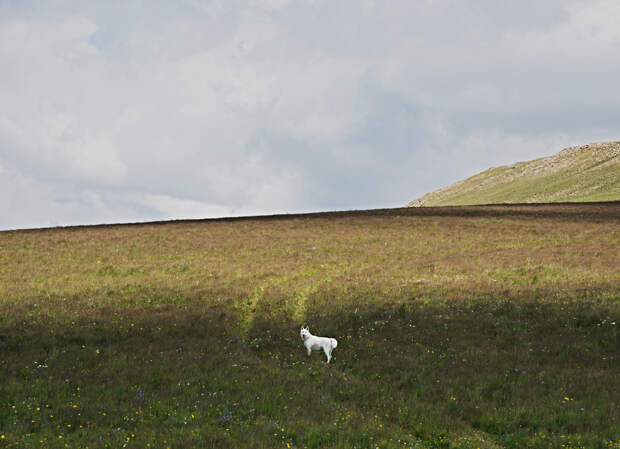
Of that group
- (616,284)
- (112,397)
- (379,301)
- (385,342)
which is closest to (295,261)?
(379,301)

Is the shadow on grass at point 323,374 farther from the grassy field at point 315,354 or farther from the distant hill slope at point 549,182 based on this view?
the distant hill slope at point 549,182

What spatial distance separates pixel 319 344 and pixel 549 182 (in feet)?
448

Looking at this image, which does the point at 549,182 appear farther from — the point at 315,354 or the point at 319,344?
the point at 319,344

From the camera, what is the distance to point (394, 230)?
47.3 metres

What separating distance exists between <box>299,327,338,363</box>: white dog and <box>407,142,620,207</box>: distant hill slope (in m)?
99.7

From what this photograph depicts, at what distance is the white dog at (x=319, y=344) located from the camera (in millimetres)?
17094

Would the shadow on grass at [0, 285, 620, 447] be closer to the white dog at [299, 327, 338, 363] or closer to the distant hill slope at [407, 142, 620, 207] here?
the white dog at [299, 327, 338, 363]

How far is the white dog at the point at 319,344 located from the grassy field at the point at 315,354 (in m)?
0.56

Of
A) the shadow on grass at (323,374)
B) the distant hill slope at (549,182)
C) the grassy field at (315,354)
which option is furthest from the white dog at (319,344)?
the distant hill slope at (549,182)

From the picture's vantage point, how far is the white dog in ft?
56.1

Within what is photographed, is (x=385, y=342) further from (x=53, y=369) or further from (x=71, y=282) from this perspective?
(x=71, y=282)

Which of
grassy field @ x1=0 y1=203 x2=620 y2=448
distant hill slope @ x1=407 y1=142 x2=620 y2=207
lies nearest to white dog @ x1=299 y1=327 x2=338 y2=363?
grassy field @ x1=0 y1=203 x2=620 y2=448

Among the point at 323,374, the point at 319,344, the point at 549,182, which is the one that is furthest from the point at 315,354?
the point at 549,182

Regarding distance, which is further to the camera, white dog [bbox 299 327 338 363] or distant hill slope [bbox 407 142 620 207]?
distant hill slope [bbox 407 142 620 207]
